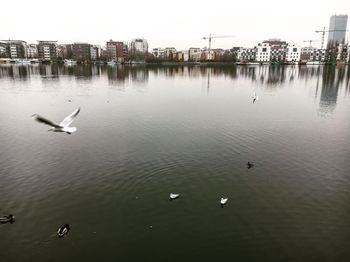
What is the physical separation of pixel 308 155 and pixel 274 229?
12.3 metres

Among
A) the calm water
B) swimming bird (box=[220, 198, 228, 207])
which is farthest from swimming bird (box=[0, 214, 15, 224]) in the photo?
swimming bird (box=[220, 198, 228, 207])

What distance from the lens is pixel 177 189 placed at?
19.2 meters

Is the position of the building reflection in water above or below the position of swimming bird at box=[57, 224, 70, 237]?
above

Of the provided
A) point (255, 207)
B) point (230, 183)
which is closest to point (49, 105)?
point (230, 183)

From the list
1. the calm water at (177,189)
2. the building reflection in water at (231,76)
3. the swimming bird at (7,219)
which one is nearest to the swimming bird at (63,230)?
the calm water at (177,189)

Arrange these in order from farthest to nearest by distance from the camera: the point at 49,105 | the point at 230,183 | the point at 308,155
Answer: the point at 49,105
the point at 308,155
the point at 230,183

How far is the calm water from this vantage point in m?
14.0

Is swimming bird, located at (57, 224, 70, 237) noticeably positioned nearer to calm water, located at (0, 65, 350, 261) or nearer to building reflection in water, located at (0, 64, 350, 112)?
Result: calm water, located at (0, 65, 350, 261)

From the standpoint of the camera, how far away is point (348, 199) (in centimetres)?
1819

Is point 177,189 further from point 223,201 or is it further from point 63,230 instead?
point 63,230

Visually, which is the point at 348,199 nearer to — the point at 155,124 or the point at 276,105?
the point at 155,124

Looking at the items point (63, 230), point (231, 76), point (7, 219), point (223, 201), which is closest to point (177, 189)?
point (223, 201)

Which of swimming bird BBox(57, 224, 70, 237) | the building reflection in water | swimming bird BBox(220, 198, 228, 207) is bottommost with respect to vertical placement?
swimming bird BBox(57, 224, 70, 237)

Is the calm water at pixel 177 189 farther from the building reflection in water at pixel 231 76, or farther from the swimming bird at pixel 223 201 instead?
the building reflection in water at pixel 231 76
